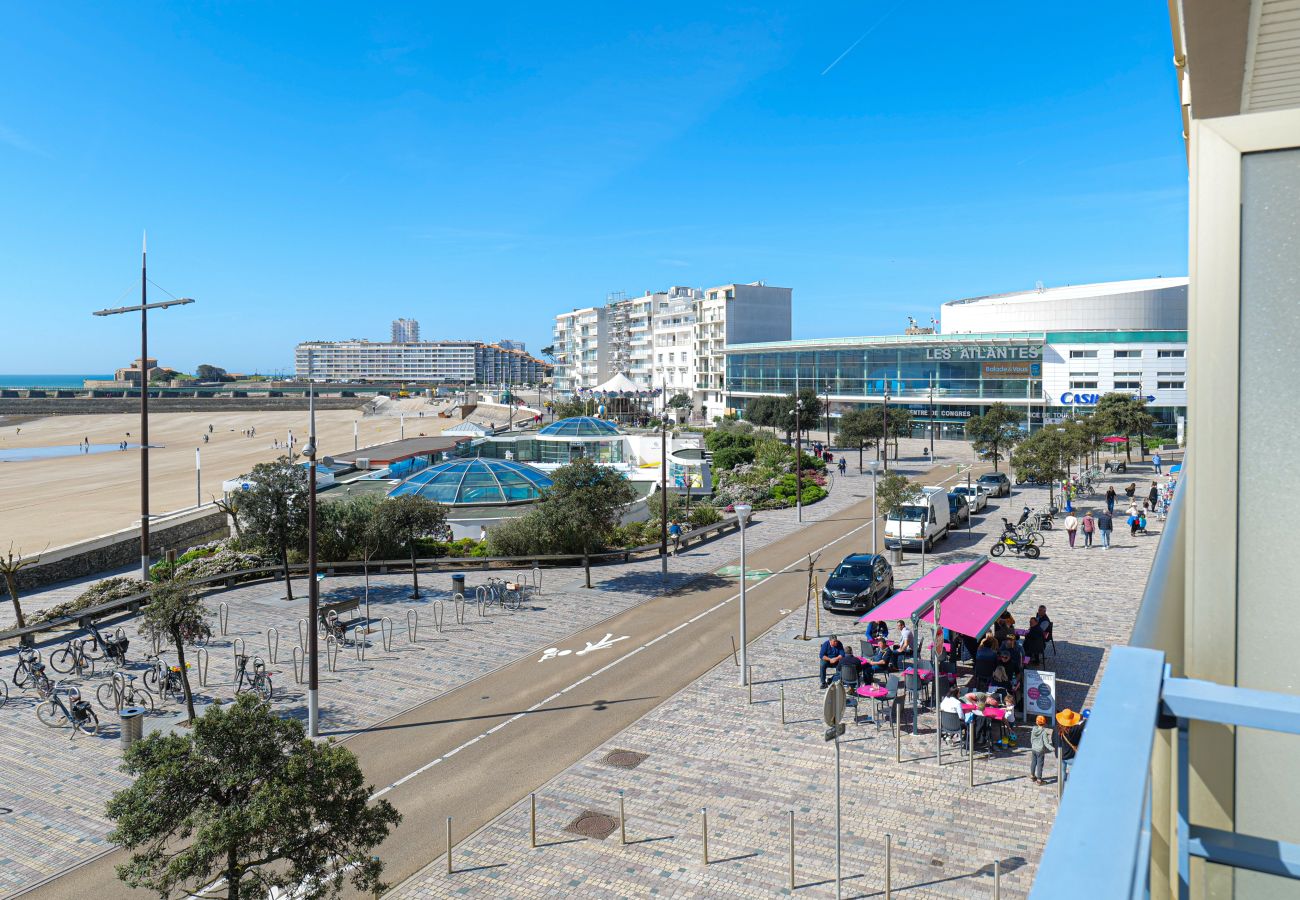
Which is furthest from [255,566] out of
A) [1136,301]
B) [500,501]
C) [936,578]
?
[1136,301]

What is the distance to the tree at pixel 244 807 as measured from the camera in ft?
26.8

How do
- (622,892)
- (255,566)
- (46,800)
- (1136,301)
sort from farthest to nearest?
1. (1136,301)
2. (255,566)
3. (46,800)
4. (622,892)

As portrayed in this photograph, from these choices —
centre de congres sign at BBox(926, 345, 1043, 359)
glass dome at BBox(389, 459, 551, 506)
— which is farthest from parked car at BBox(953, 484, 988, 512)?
centre de congres sign at BBox(926, 345, 1043, 359)

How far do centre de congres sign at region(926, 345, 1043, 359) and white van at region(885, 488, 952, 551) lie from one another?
179ft

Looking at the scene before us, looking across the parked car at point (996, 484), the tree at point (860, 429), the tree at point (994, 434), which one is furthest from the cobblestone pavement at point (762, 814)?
the tree at point (860, 429)

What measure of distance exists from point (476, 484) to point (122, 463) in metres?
50.0

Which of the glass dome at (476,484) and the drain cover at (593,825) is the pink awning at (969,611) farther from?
the glass dome at (476,484)

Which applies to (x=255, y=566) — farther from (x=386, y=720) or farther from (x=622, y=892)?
(x=622, y=892)

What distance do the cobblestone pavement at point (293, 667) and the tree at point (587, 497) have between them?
1.94 metres

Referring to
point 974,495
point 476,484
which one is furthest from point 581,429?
point 974,495

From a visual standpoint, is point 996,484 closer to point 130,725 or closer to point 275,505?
point 275,505

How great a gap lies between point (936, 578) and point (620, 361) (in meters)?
122

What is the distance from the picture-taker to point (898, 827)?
1169cm

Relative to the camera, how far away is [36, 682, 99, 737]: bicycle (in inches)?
613
